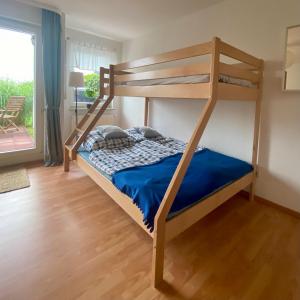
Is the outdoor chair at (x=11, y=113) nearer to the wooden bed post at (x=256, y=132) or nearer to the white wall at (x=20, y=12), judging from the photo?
the white wall at (x=20, y=12)

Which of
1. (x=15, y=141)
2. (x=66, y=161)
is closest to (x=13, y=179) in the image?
(x=66, y=161)

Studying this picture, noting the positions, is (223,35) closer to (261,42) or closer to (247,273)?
(261,42)

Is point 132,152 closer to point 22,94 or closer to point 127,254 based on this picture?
point 127,254

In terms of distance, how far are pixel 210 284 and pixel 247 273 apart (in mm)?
294

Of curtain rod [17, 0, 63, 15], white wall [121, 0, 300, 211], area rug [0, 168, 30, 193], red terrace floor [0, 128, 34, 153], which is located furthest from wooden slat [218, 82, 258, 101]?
red terrace floor [0, 128, 34, 153]

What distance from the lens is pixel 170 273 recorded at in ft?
4.76

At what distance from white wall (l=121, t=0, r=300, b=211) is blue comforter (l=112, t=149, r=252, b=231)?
12.5 inches

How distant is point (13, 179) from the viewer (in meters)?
2.79

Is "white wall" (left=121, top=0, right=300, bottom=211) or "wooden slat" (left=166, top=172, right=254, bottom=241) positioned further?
"white wall" (left=121, top=0, right=300, bottom=211)

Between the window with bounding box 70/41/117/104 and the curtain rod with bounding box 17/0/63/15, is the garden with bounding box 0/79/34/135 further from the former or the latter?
the curtain rod with bounding box 17/0/63/15

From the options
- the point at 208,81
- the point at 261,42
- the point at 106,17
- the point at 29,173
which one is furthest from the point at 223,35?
the point at 29,173

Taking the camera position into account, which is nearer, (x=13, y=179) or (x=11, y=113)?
(x=13, y=179)

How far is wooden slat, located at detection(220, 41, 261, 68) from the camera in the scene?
5.37 ft

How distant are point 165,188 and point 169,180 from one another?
0.55 ft
